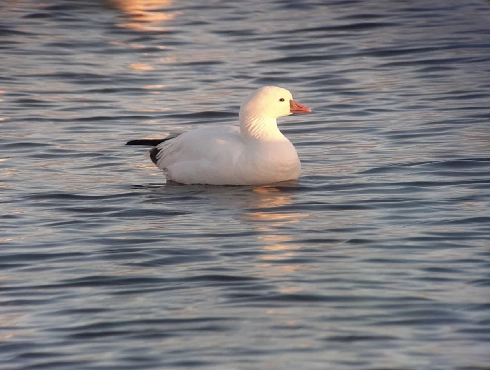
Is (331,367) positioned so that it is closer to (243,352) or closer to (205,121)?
(243,352)

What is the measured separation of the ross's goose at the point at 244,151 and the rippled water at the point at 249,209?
133mm

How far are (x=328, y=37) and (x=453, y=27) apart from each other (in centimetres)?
178

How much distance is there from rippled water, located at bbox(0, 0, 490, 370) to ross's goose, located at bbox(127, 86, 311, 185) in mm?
133

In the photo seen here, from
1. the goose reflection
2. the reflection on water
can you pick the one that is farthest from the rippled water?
the reflection on water

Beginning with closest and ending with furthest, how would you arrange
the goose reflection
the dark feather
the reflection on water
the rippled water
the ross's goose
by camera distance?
the rippled water, the goose reflection, the ross's goose, the dark feather, the reflection on water

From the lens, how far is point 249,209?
30.0ft

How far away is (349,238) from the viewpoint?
8.09 m

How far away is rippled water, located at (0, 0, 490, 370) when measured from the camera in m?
6.14

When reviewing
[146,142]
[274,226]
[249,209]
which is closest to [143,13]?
[146,142]

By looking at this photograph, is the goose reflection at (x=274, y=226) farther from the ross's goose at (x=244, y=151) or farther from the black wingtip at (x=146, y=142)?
the black wingtip at (x=146, y=142)

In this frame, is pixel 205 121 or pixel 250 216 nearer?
pixel 250 216

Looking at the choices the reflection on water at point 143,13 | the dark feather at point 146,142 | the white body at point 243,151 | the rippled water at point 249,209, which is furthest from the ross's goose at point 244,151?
the reflection on water at point 143,13

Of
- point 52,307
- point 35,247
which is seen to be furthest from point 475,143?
point 52,307

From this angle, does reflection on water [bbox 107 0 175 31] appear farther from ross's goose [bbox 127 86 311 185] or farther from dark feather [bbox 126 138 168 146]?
ross's goose [bbox 127 86 311 185]
